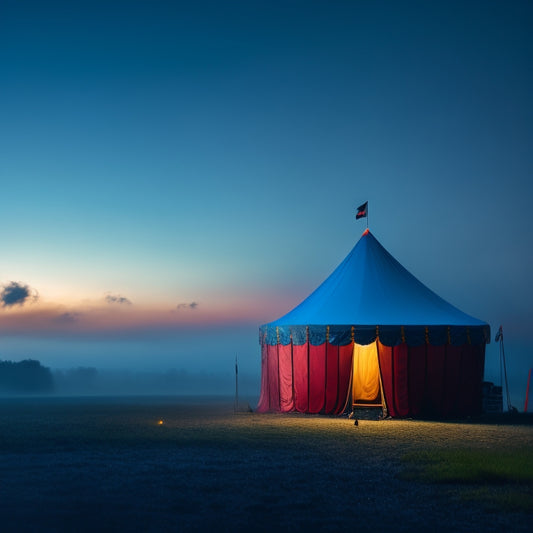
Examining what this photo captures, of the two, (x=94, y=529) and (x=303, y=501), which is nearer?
(x=94, y=529)

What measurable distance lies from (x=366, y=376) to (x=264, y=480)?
14340mm

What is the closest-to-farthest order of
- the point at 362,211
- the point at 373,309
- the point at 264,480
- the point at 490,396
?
the point at 264,480 → the point at 373,309 → the point at 490,396 → the point at 362,211

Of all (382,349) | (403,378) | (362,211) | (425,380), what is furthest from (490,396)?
(362,211)

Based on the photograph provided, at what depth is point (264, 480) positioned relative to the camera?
7.41 metres

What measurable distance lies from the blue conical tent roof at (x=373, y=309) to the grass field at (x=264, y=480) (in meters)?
4.38

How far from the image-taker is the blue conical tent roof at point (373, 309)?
679 inches

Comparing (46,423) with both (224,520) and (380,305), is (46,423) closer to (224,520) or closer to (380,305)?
(380,305)

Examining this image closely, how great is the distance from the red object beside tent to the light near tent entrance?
2.65 meters

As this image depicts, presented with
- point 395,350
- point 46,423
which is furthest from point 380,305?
point 46,423

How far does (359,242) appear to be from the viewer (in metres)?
20.4

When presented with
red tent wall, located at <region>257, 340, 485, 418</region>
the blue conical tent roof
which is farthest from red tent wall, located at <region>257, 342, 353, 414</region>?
the blue conical tent roof

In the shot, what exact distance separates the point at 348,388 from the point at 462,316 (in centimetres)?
387

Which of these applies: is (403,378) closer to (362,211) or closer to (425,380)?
(425,380)

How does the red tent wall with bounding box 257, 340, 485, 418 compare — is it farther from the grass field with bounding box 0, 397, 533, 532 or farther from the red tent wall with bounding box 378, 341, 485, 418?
the grass field with bounding box 0, 397, 533, 532
